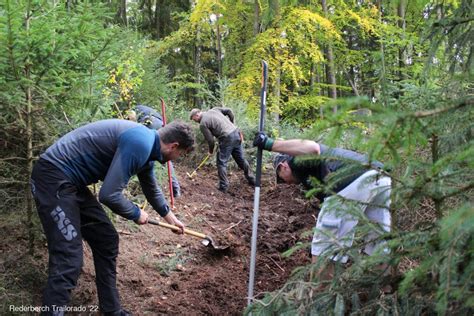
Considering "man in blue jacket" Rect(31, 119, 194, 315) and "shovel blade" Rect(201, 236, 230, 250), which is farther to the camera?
"shovel blade" Rect(201, 236, 230, 250)

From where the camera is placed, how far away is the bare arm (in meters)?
3.24

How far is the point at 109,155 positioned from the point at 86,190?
0.40 m

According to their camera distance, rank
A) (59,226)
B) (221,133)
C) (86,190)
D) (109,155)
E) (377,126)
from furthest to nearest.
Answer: (221,133)
(86,190)
(109,155)
(59,226)
(377,126)

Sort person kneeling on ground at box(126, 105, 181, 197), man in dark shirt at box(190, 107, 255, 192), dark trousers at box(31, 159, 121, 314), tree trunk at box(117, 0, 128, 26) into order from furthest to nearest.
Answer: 1. tree trunk at box(117, 0, 128, 26)
2. man in dark shirt at box(190, 107, 255, 192)
3. person kneeling on ground at box(126, 105, 181, 197)
4. dark trousers at box(31, 159, 121, 314)

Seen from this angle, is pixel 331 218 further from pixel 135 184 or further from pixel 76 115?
pixel 135 184

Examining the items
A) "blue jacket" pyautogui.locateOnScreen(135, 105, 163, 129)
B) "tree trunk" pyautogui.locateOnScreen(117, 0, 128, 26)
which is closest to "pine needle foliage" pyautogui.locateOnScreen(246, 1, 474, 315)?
"blue jacket" pyautogui.locateOnScreen(135, 105, 163, 129)

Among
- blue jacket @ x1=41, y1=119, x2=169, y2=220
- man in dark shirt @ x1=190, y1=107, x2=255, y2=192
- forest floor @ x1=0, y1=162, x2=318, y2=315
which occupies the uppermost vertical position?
blue jacket @ x1=41, y1=119, x2=169, y2=220

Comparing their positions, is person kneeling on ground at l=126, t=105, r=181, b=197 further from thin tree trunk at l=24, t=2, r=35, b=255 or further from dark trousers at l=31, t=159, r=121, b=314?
dark trousers at l=31, t=159, r=121, b=314

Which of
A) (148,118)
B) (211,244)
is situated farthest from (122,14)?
(211,244)

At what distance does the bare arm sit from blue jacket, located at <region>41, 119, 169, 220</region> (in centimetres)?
98

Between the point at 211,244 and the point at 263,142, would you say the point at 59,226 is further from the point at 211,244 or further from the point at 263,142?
the point at 211,244

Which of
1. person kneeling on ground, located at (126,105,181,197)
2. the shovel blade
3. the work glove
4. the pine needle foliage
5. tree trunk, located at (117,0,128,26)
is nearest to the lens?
the pine needle foliage

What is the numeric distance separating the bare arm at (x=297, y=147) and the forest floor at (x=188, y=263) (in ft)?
3.65

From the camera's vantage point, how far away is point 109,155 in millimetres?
3279
